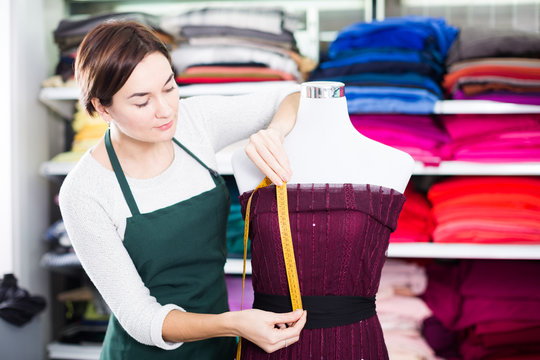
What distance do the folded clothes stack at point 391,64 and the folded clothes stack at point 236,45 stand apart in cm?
17

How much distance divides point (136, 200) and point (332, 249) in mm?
493

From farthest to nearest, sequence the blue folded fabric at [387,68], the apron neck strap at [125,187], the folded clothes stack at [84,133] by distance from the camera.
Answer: the folded clothes stack at [84,133]
the blue folded fabric at [387,68]
the apron neck strap at [125,187]

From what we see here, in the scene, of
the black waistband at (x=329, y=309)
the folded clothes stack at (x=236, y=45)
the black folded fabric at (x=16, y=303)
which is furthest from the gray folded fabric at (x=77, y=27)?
the black waistband at (x=329, y=309)

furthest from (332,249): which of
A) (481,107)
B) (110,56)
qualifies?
(481,107)

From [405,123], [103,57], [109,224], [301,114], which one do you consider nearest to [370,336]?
[301,114]

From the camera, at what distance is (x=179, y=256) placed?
1.29 metres

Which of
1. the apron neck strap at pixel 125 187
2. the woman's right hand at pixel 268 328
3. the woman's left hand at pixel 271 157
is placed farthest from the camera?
the apron neck strap at pixel 125 187

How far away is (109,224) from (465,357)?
4.95ft

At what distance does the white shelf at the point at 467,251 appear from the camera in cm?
188

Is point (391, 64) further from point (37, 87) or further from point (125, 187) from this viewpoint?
point (37, 87)

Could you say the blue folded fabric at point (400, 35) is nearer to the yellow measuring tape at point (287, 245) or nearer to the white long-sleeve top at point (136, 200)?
the white long-sleeve top at point (136, 200)

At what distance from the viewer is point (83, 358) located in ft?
7.49

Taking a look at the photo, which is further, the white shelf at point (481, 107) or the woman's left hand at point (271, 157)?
the white shelf at point (481, 107)

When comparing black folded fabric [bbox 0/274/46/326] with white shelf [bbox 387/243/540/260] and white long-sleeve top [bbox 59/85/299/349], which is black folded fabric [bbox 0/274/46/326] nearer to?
white long-sleeve top [bbox 59/85/299/349]
